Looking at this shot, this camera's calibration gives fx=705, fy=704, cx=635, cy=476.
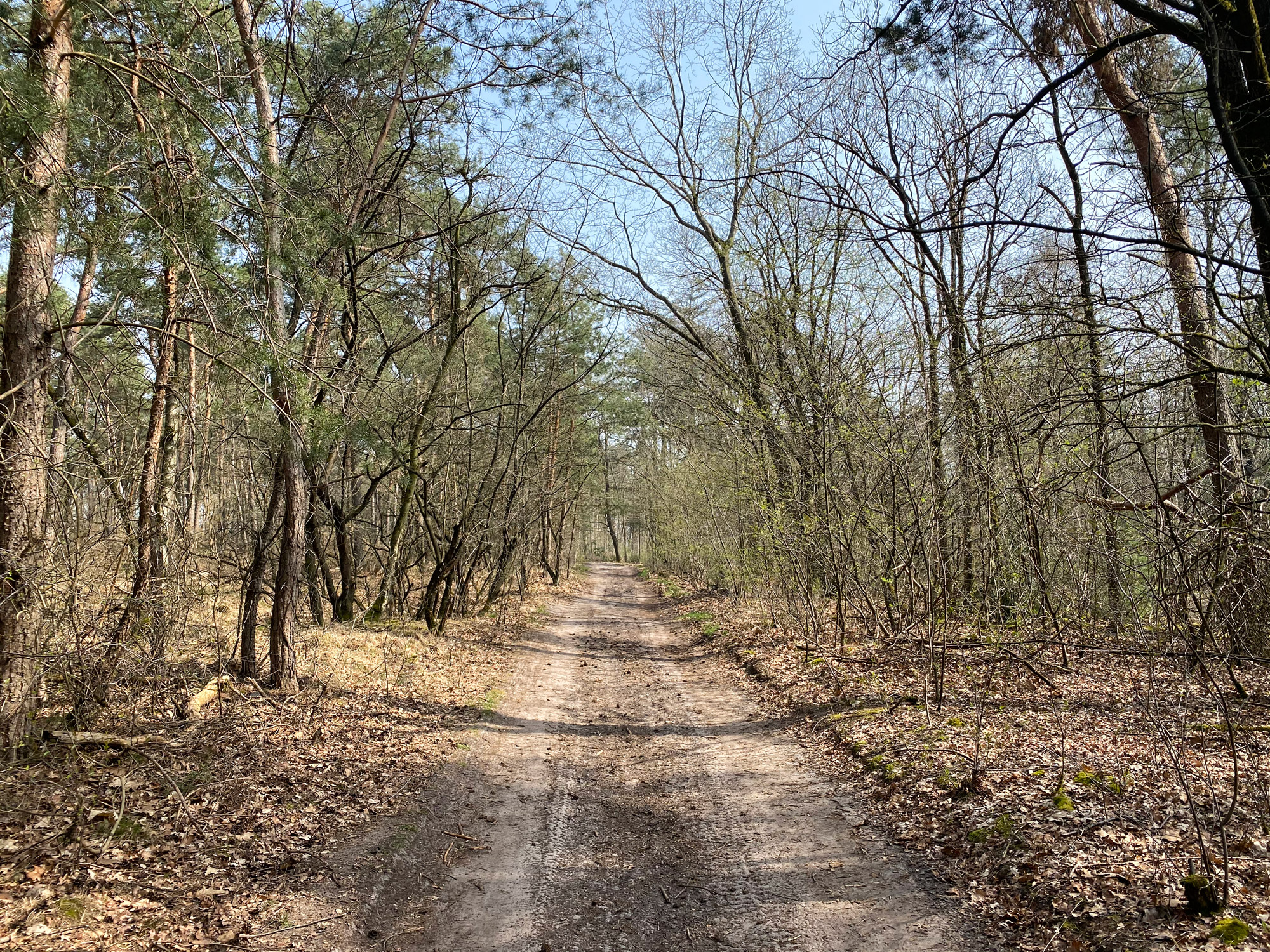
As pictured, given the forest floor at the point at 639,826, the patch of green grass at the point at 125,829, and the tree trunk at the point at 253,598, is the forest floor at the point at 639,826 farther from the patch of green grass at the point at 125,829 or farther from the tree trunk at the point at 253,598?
the tree trunk at the point at 253,598

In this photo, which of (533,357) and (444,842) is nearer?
(444,842)

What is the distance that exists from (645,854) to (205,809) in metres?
2.78

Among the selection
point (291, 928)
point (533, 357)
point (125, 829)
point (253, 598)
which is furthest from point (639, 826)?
point (533, 357)

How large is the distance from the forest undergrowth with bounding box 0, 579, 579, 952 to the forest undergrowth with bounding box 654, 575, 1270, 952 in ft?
10.9

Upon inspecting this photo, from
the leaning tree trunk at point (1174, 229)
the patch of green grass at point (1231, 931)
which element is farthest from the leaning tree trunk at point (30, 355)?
the leaning tree trunk at point (1174, 229)

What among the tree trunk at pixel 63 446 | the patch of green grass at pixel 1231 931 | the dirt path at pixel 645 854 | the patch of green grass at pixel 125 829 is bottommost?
the dirt path at pixel 645 854

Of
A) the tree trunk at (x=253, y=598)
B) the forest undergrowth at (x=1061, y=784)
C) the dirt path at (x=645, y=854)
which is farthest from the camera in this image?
the tree trunk at (x=253, y=598)

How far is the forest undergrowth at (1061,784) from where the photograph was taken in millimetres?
→ 3137

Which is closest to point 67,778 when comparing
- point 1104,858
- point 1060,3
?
point 1104,858

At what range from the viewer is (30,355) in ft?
14.9

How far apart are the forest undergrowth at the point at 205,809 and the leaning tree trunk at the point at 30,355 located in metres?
0.55

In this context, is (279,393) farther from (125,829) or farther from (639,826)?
(639,826)

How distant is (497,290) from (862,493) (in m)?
7.22

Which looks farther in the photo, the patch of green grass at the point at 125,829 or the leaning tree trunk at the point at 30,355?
the leaning tree trunk at the point at 30,355
